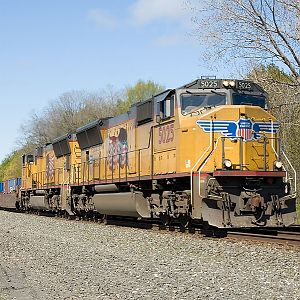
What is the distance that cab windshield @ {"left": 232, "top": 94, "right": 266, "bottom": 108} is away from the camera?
13703mm

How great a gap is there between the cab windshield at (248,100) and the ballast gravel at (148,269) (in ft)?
11.6

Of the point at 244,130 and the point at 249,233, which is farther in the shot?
the point at 249,233

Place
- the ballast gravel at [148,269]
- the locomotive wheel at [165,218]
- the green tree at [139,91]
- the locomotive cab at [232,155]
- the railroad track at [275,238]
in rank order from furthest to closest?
the green tree at [139,91] < the locomotive wheel at [165,218] < the locomotive cab at [232,155] < the railroad track at [275,238] < the ballast gravel at [148,269]

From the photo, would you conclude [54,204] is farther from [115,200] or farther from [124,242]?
[124,242]

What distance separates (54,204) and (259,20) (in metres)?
12.7

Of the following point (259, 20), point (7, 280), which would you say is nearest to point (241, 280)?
point (7, 280)

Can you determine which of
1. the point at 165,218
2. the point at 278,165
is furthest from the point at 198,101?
the point at 165,218

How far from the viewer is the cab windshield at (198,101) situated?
1362cm

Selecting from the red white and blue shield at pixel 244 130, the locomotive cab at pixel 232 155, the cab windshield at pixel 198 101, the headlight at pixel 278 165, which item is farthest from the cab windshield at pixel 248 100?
the headlight at pixel 278 165

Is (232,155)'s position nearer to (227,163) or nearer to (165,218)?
(227,163)

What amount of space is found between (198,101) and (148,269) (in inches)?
238

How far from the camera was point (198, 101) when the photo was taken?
1373cm

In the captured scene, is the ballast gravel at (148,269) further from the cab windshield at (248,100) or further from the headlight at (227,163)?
the cab windshield at (248,100)

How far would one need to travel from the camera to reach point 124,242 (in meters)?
13.0
